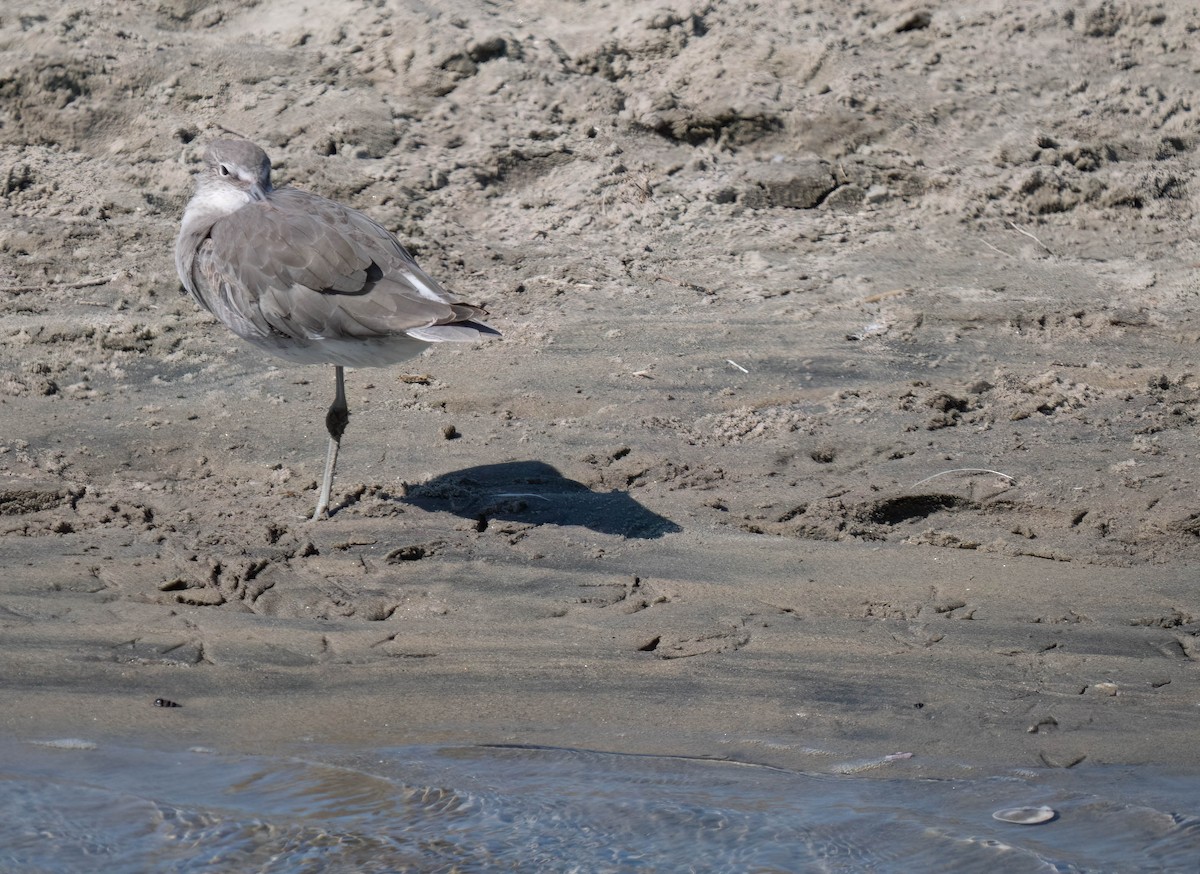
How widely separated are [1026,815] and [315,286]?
3430 millimetres

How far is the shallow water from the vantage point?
4.16m

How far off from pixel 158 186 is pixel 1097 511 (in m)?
5.49

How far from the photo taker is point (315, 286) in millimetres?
6086

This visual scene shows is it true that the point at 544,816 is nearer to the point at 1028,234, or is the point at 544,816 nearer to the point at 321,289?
the point at 321,289

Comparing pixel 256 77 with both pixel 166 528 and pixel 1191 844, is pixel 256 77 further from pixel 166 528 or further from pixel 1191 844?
pixel 1191 844

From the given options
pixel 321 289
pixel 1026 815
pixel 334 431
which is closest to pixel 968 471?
pixel 1026 815

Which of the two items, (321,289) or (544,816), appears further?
(321,289)

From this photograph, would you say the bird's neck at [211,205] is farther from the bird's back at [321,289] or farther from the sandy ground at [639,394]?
the sandy ground at [639,394]

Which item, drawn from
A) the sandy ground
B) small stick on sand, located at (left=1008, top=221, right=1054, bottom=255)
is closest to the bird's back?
the sandy ground

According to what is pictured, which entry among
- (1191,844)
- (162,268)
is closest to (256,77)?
(162,268)

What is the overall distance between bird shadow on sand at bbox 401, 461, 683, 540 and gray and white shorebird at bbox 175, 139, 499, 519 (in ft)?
1.56

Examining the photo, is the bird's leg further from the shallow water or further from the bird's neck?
the shallow water

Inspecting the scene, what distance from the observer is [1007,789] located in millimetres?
4305

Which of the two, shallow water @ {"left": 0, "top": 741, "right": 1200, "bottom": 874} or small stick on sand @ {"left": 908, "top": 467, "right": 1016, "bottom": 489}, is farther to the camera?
small stick on sand @ {"left": 908, "top": 467, "right": 1016, "bottom": 489}
